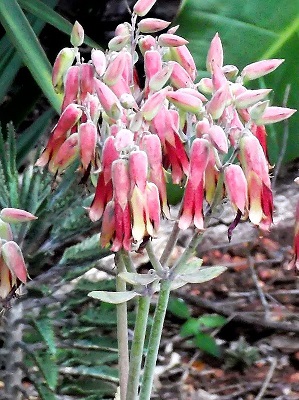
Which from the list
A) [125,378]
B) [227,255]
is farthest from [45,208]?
[227,255]

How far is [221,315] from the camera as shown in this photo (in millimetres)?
1529

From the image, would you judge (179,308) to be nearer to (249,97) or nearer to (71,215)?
(71,215)

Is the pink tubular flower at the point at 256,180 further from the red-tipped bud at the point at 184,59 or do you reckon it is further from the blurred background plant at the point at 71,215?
the blurred background plant at the point at 71,215

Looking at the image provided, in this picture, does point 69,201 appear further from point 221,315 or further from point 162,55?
point 221,315

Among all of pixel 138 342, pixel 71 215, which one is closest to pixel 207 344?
pixel 71 215

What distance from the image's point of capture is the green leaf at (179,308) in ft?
4.70

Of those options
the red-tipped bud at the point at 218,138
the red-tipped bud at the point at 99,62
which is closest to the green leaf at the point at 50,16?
the red-tipped bud at the point at 99,62

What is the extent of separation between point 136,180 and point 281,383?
0.96m

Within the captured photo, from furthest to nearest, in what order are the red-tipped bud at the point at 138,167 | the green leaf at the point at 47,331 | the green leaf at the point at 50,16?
the green leaf at the point at 50,16 → the green leaf at the point at 47,331 → the red-tipped bud at the point at 138,167

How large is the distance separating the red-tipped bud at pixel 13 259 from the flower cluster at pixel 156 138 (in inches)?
3.7

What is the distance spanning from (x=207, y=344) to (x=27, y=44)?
726 millimetres

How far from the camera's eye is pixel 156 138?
0.58 m

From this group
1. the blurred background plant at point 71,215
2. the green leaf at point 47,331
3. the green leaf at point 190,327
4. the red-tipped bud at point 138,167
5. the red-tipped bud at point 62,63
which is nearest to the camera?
the red-tipped bud at point 138,167

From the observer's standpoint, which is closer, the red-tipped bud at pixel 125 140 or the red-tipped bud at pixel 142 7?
the red-tipped bud at pixel 125 140
